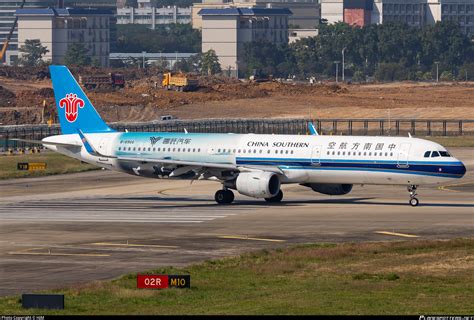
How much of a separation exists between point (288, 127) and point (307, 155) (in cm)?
6998

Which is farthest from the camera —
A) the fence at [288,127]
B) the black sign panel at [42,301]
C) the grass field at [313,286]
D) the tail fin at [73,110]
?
the fence at [288,127]

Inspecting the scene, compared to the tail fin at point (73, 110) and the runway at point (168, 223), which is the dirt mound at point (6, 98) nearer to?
the runway at point (168, 223)

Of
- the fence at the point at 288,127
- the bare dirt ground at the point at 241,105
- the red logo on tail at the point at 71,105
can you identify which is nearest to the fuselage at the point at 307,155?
the red logo on tail at the point at 71,105

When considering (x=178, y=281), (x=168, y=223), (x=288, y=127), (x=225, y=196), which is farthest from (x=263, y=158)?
(x=288, y=127)

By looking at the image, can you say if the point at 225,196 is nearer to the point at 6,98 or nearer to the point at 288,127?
the point at 288,127

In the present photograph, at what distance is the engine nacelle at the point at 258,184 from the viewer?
68750 mm

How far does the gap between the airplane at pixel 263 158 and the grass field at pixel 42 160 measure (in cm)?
1524

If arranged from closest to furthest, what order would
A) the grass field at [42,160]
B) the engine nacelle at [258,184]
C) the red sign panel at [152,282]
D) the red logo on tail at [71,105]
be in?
1. the red sign panel at [152,282]
2. the engine nacelle at [258,184]
3. the red logo on tail at [71,105]
4. the grass field at [42,160]

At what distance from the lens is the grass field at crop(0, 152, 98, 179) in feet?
302

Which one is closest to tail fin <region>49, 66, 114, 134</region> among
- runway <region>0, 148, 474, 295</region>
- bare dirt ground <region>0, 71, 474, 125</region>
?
runway <region>0, 148, 474, 295</region>

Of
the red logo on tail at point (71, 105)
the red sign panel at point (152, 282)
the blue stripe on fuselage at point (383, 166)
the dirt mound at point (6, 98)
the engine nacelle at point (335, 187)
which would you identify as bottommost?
the red sign panel at point (152, 282)

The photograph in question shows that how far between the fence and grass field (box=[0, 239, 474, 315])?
75230mm

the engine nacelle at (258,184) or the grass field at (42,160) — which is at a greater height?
the engine nacelle at (258,184)

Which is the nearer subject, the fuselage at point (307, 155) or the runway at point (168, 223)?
the runway at point (168, 223)
